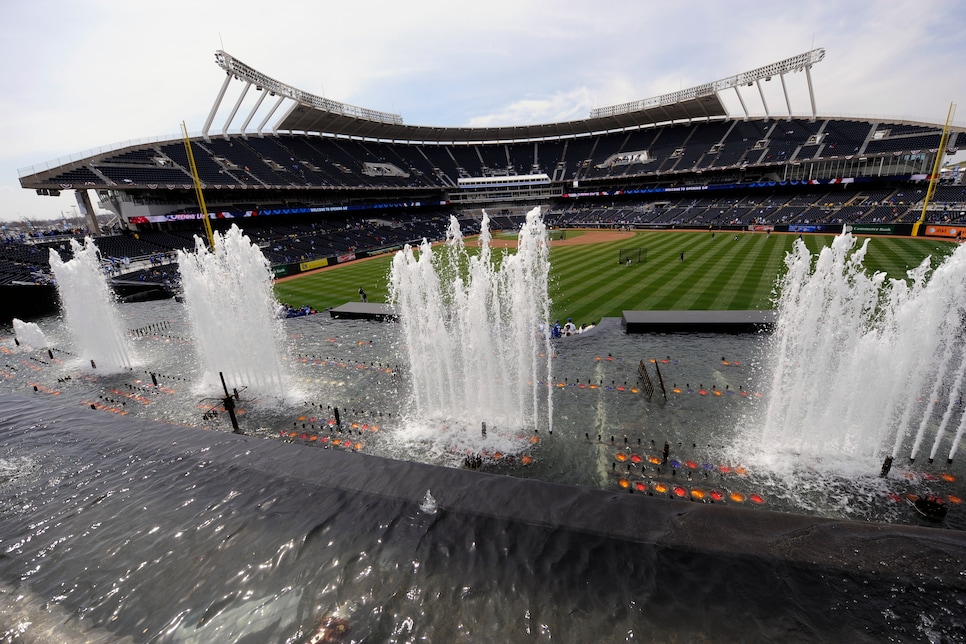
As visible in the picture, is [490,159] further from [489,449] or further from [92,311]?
[489,449]

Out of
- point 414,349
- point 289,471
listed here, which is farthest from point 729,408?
point 289,471

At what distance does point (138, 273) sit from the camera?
4125 centimetres

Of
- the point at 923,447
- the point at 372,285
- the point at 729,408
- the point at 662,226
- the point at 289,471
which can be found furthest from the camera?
the point at 662,226

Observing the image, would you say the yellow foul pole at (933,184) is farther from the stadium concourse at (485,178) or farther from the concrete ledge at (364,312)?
the concrete ledge at (364,312)

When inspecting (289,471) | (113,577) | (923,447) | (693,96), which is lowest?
(923,447)

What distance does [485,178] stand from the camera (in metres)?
99.2

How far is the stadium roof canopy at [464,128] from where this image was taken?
6681cm

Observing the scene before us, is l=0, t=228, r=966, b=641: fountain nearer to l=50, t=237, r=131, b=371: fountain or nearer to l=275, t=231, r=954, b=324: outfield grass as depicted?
l=50, t=237, r=131, b=371: fountain

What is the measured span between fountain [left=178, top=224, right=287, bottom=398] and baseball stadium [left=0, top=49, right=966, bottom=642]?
0.12 m

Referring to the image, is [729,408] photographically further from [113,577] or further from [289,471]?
[113,577]

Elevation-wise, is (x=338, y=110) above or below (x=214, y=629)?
above

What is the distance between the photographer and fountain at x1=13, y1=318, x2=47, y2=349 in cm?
2543

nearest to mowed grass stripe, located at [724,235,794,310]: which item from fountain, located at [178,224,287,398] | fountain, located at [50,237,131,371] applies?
fountain, located at [178,224,287,398]

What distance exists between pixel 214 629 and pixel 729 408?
1544 centimetres
